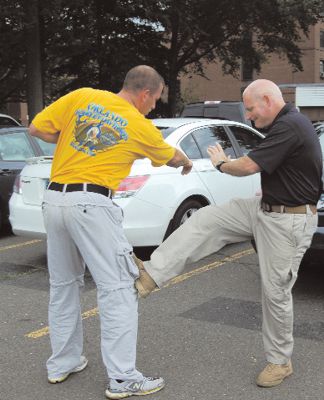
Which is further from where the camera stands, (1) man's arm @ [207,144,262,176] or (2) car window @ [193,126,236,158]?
(2) car window @ [193,126,236,158]

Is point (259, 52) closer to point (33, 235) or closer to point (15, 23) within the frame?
point (15, 23)

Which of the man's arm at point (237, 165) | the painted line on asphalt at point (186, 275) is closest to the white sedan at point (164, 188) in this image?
the painted line on asphalt at point (186, 275)

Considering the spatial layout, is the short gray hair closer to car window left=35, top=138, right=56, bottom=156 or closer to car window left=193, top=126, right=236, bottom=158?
car window left=193, top=126, right=236, bottom=158

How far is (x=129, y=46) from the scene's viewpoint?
21500 mm

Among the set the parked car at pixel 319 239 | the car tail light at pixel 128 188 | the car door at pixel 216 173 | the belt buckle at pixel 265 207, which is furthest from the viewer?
the car door at pixel 216 173

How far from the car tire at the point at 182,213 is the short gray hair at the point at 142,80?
3.08 metres

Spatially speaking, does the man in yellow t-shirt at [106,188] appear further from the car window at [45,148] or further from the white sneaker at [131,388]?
the car window at [45,148]

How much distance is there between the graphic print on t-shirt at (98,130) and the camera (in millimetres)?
3176

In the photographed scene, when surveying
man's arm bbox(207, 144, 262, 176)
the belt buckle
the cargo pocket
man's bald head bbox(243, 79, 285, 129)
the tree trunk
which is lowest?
the cargo pocket

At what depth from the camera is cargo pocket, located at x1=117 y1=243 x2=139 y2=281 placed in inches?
127

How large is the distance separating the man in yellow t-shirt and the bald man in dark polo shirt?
0.22 meters

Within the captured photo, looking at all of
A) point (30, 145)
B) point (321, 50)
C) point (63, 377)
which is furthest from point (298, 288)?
point (321, 50)

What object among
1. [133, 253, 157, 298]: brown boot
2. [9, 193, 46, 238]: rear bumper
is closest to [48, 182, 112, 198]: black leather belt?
[133, 253, 157, 298]: brown boot

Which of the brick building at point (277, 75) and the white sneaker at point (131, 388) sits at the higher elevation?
the brick building at point (277, 75)
